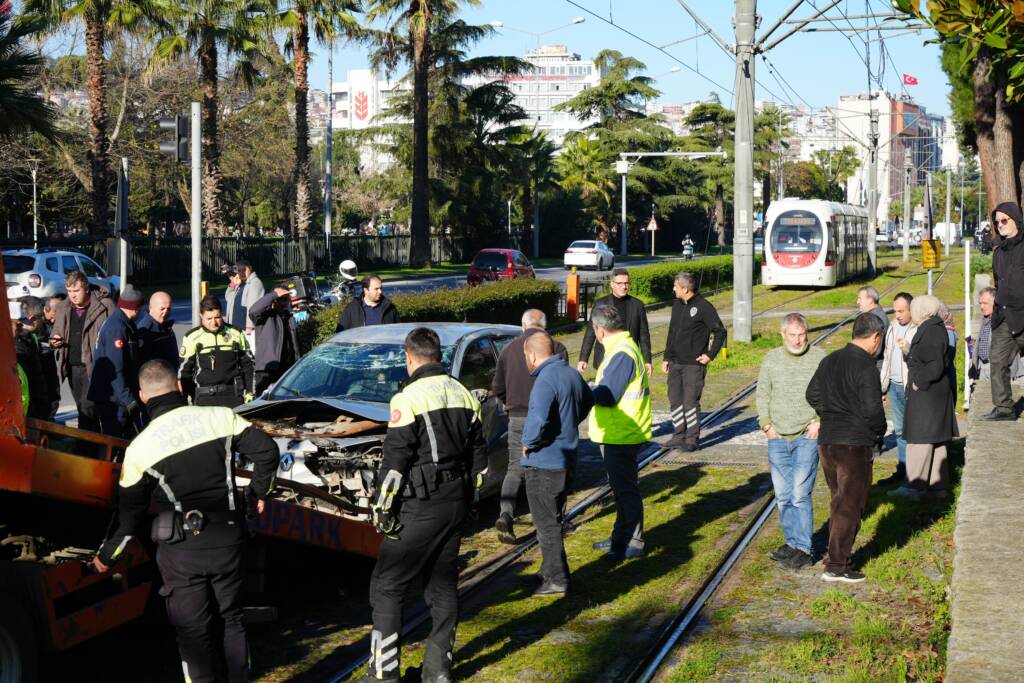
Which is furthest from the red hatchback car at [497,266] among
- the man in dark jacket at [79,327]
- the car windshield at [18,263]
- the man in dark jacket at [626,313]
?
the man in dark jacket at [79,327]

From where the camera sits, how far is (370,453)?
8453mm

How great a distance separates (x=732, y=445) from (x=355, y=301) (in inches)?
176

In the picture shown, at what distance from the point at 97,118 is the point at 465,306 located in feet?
62.7

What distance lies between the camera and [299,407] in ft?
30.8

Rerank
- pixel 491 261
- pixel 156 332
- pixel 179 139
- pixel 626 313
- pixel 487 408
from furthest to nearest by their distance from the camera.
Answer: pixel 491 261 → pixel 179 139 → pixel 626 313 → pixel 156 332 → pixel 487 408

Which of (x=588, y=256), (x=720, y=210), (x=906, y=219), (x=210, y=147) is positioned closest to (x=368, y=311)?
(x=210, y=147)

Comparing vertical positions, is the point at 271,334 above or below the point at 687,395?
above

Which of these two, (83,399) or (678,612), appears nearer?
(678,612)

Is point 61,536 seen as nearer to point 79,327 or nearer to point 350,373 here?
point 350,373

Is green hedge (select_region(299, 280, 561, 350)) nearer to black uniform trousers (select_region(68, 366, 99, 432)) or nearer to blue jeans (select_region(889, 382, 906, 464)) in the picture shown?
black uniform trousers (select_region(68, 366, 99, 432))

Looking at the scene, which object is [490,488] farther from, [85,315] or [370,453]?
[85,315]

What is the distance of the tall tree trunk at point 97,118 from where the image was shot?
114 feet

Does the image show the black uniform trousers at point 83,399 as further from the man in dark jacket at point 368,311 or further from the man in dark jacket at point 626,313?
the man in dark jacket at point 626,313

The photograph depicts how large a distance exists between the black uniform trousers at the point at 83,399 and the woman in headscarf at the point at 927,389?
6815mm
